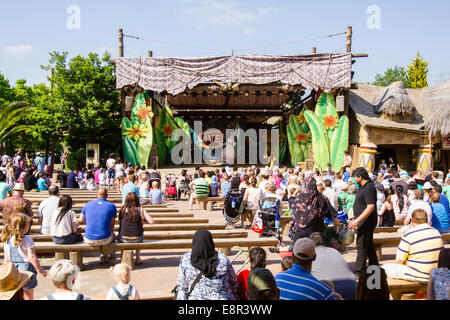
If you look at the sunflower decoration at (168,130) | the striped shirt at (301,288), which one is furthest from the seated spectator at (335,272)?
the sunflower decoration at (168,130)

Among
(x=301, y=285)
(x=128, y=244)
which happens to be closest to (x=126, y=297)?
(x=301, y=285)

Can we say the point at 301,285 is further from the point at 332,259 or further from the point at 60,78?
the point at 60,78

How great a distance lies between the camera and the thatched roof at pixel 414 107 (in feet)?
60.6

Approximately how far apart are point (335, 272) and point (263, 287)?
3.64ft

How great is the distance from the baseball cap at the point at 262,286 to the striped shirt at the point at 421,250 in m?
2.06

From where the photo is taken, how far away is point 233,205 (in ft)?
28.3

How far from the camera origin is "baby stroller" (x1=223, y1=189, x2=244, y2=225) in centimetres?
866

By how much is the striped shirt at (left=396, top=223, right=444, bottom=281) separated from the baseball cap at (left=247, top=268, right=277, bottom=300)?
2.06 m

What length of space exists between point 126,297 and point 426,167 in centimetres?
1873

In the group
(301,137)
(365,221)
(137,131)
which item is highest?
(137,131)

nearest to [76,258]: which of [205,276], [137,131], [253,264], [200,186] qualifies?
[205,276]

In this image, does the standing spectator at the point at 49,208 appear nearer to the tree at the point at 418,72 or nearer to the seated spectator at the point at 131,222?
the seated spectator at the point at 131,222

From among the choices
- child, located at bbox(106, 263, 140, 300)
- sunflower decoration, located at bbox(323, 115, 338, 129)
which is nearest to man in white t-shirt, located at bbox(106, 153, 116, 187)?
sunflower decoration, located at bbox(323, 115, 338, 129)

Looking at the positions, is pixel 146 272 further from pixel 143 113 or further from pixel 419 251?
pixel 143 113
